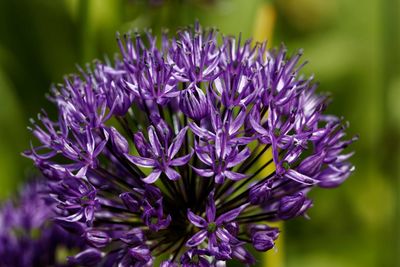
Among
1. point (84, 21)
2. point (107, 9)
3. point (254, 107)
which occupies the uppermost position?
point (107, 9)

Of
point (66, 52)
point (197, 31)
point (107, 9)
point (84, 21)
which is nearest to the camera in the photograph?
point (197, 31)

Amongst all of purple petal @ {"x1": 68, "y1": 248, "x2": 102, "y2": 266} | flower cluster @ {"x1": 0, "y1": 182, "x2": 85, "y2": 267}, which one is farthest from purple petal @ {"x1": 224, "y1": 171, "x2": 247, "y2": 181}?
flower cluster @ {"x1": 0, "y1": 182, "x2": 85, "y2": 267}

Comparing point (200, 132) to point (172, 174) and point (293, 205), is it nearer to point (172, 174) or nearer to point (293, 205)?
point (172, 174)

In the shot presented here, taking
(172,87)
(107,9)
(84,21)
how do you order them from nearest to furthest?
(172,87) → (84,21) → (107,9)

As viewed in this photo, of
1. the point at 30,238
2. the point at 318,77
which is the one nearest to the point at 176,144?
the point at 30,238

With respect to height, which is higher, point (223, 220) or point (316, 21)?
point (316, 21)

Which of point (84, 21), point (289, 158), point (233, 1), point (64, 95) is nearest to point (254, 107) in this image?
point (289, 158)

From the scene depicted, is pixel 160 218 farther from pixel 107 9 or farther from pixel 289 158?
pixel 107 9
